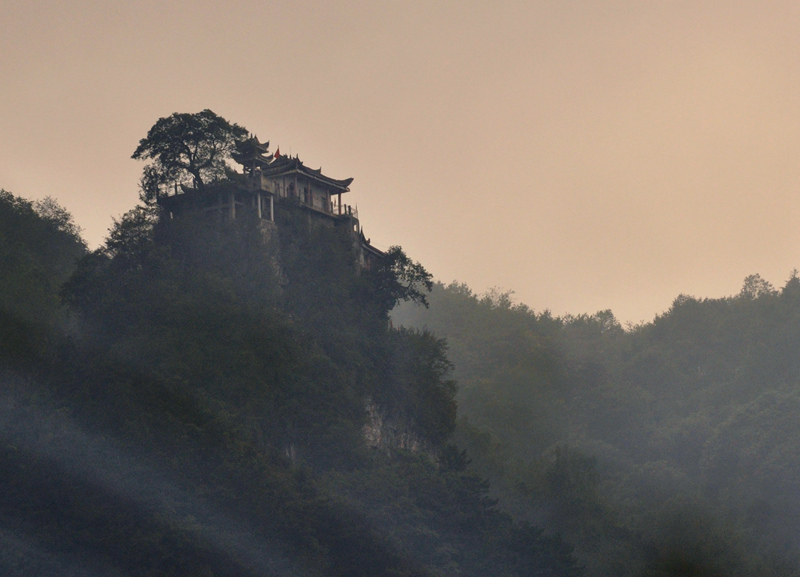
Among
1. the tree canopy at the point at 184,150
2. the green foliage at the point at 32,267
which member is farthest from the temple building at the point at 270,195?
the green foliage at the point at 32,267

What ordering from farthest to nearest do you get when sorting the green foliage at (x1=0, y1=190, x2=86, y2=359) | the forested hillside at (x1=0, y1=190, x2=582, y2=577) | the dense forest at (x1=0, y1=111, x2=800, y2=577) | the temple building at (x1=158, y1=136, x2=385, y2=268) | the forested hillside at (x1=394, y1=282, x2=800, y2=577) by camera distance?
the forested hillside at (x1=394, y1=282, x2=800, y2=577) → the temple building at (x1=158, y1=136, x2=385, y2=268) → the green foliage at (x1=0, y1=190, x2=86, y2=359) → the dense forest at (x1=0, y1=111, x2=800, y2=577) → the forested hillside at (x1=0, y1=190, x2=582, y2=577)

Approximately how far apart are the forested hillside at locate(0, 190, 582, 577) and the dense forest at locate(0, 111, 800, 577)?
97 millimetres

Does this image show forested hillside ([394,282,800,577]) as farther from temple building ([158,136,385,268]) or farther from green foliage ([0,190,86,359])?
green foliage ([0,190,86,359])

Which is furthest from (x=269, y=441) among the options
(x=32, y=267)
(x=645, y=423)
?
(x=645, y=423)

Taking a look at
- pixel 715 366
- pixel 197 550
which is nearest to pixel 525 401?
pixel 715 366

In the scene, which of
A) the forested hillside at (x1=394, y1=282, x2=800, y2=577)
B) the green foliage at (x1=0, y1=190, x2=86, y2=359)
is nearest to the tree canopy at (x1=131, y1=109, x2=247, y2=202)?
the green foliage at (x1=0, y1=190, x2=86, y2=359)

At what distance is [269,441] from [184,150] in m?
15.6

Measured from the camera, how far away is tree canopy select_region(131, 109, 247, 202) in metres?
54.9

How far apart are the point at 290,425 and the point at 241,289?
6.83 meters

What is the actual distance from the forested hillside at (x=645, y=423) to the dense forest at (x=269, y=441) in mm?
272

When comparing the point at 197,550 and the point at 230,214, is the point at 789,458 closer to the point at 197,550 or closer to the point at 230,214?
the point at 230,214

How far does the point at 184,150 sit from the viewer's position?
5534 centimetres

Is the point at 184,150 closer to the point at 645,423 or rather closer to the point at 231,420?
the point at 231,420

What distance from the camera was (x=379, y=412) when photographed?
56625mm
